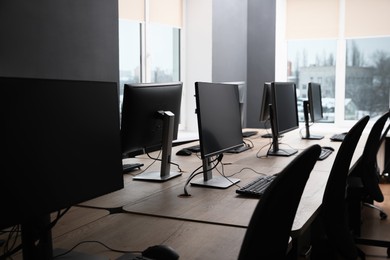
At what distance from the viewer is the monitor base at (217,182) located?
7.34 feet

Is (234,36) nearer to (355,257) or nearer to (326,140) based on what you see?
(326,140)

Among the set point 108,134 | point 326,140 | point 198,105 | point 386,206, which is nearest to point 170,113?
point 198,105

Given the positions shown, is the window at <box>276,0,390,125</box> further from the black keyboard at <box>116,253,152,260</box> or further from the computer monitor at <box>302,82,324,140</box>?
the black keyboard at <box>116,253,152,260</box>

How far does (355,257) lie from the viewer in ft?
6.74

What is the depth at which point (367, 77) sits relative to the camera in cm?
585

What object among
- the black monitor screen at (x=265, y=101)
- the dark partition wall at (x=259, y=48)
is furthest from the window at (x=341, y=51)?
the black monitor screen at (x=265, y=101)

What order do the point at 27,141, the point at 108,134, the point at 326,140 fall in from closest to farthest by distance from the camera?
the point at 27,141
the point at 108,134
the point at 326,140

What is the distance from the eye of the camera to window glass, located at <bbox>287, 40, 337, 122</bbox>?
608cm

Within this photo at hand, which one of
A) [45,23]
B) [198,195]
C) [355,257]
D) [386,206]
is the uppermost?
[45,23]

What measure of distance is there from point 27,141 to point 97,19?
9.44 ft

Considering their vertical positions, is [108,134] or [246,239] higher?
[108,134]

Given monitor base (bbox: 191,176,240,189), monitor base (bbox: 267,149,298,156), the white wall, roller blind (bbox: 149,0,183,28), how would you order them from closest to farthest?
monitor base (bbox: 191,176,240,189), monitor base (bbox: 267,149,298,156), roller blind (bbox: 149,0,183,28), the white wall

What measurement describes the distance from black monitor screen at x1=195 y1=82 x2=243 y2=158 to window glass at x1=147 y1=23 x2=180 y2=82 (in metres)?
2.63

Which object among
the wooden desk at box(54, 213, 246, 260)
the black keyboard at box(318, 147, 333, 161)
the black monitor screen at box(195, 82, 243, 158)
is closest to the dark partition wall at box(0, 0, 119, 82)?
the black monitor screen at box(195, 82, 243, 158)
